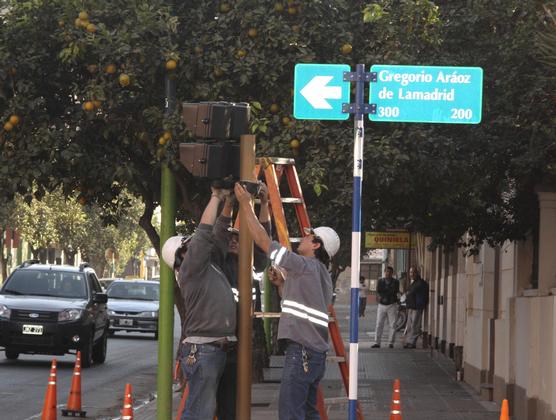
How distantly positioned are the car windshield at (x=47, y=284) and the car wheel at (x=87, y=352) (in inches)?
42.4

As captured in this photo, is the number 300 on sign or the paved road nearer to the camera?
the number 300 on sign

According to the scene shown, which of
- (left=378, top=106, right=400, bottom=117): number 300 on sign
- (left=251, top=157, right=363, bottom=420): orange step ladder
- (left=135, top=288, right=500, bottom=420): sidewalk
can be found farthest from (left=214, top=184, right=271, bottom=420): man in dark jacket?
(left=135, top=288, right=500, bottom=420): sidewalk

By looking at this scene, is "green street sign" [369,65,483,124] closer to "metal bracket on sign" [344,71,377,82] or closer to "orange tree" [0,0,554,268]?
"metal bracket on sign" [344,71,377,82]

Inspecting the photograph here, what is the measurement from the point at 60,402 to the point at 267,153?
17.1ft

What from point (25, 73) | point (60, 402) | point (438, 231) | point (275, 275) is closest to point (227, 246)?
point (275, 275)

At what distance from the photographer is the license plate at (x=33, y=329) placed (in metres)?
22.0

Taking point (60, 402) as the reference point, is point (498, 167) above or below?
above

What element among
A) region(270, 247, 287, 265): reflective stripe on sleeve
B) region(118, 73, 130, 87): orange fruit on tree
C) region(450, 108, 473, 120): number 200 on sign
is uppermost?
region(118, 73, 130, 87): orange fruit on tree

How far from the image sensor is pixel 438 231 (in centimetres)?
1841

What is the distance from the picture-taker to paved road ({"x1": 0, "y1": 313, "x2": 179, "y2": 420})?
15.7 metres

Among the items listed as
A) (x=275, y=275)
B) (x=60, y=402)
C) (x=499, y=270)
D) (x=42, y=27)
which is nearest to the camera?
(x=275, y=275)

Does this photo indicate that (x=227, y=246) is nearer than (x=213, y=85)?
Yes

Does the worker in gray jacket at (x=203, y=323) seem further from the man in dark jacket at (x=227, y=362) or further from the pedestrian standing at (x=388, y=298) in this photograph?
the pedestrian standing at (x=388, y=298)

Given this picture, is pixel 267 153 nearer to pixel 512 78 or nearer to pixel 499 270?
pixel 512 78
